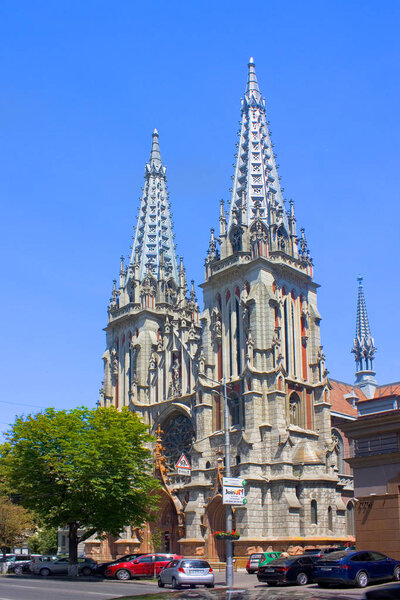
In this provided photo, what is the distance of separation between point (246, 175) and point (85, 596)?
41.7 meters

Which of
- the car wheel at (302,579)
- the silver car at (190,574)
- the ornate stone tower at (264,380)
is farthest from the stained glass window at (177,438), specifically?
the car wheel at (302,579)

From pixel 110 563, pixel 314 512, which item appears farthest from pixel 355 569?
pixel 314 512

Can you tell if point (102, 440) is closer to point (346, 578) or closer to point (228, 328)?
point (228, 328)

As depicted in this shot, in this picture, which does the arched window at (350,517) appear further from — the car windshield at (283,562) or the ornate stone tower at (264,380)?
the car windshield at (283,562)

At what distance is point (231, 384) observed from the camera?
175 ft

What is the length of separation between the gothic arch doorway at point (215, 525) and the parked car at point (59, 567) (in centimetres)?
837

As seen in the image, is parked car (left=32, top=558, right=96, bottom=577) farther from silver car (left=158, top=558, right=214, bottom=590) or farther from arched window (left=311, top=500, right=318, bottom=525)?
silver car (left=158, top=558, right=214, bottom=590)

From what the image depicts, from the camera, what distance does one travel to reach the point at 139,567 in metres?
40.2

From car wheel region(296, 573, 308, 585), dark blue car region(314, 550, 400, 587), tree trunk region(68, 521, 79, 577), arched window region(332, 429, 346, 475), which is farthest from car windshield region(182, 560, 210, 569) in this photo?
arched window region(332, 429, 346, 475)

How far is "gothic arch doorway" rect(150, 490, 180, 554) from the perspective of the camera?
5534 centimetres

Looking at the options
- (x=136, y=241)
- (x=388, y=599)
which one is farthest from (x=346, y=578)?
(x=136, y=241)

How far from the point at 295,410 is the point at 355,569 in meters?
28.2

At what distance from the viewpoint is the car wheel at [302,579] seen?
29330mm

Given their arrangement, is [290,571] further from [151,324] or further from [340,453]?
[340,453]
